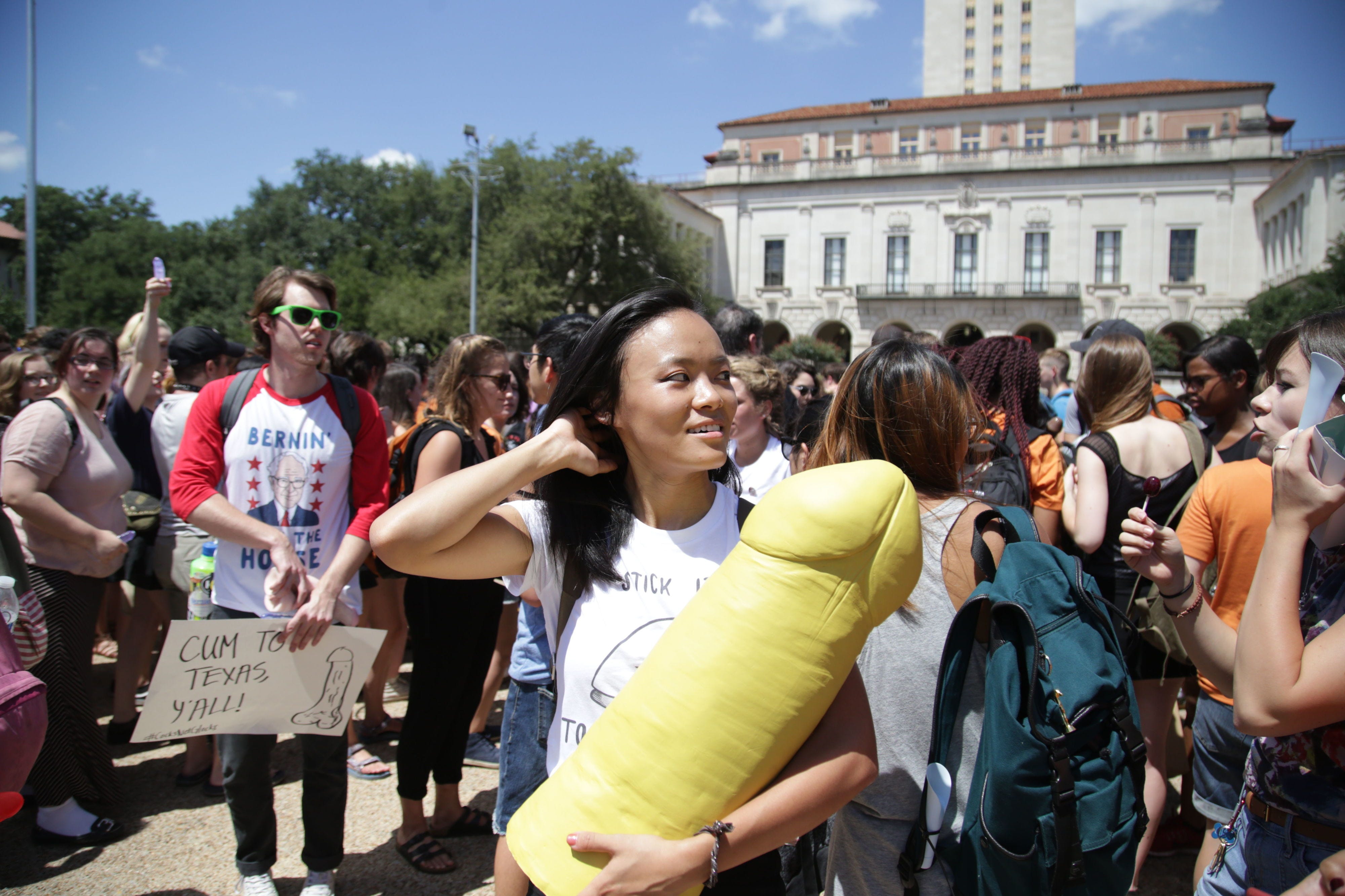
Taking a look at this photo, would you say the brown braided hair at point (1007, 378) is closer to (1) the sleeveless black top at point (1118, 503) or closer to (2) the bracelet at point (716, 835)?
(1) the sleeveless black top at point (1118, 503)

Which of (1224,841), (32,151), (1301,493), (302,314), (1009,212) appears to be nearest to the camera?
(1301,493)

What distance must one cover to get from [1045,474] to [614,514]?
2.89 meters

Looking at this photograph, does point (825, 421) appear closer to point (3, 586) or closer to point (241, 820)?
point (3, 586)

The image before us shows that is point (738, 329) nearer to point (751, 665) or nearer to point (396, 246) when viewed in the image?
point (751, 665)

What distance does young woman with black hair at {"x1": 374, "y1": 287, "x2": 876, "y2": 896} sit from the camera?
1501mm

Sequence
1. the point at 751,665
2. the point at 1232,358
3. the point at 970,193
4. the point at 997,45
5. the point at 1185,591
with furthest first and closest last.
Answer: the point at 997,45, the point at 970,193, the point at 1232,358, the point at 1185,591, the point at 751,665

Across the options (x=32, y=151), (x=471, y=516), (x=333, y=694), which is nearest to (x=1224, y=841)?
(x=471, y=516)

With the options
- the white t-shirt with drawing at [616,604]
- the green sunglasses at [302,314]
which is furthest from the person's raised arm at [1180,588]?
the green sunglasses at [302,314]

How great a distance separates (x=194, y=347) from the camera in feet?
16.1

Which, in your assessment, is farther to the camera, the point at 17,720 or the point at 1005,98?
the point at 1005,98

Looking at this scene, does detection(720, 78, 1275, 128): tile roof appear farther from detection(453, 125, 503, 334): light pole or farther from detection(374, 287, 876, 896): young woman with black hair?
detection(374, 287, 876, 896): young woman with black hair

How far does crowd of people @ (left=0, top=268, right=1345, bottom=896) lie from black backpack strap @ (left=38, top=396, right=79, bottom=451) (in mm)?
26

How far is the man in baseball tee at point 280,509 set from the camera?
9.02 ft

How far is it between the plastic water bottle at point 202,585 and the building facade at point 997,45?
68.9 m
